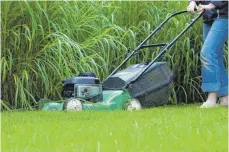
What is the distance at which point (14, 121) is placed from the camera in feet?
12.4

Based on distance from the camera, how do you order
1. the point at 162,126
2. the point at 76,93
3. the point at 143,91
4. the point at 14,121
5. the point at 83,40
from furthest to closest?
the point at 83,40 → the point at 143,91 → the point at 76,93 → the point at 14,121 → the point at 162,126

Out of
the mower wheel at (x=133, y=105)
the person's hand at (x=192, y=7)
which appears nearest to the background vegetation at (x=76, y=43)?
the mower wheel at (x=133, y=105)

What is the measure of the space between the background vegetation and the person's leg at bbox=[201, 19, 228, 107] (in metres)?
0.83

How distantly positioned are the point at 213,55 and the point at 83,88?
3.87 ft

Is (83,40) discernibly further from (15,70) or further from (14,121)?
(14,121)

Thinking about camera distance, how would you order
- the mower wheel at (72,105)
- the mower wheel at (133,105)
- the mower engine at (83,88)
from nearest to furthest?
the mower wheel at (72,105) → the mower engine at (83,88) → the mower wheel at (133,105)

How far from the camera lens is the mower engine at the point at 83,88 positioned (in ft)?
15.2

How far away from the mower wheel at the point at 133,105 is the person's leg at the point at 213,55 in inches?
22.6

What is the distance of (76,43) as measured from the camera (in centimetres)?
527

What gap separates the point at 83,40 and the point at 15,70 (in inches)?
35.0

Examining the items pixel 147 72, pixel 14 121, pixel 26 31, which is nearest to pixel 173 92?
pixel 147 72

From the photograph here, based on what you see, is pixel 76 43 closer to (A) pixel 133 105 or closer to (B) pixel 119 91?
(B) pixel 119 91

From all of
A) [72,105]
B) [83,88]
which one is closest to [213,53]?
[83,88]

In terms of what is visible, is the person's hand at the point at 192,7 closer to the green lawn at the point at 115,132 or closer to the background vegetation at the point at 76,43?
the background vegetation at the point at 76,43
